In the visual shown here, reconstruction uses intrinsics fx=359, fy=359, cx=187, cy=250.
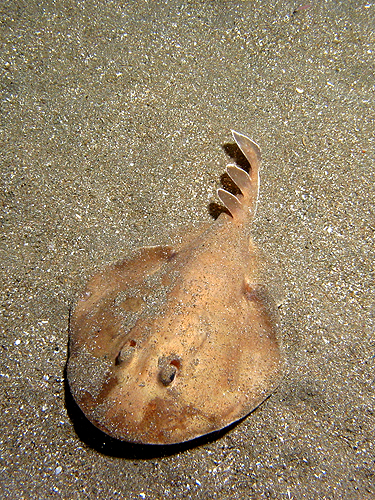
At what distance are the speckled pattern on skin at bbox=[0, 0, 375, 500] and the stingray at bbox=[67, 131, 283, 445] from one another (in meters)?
0.33

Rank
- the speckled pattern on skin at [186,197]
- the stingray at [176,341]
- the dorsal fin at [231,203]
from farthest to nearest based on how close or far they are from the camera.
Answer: the dorsal fin at [231,203]
the speckled pattern on skin at [186,197]
the stingray at [176,341]

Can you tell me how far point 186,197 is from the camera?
11.8ft

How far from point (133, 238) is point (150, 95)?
1.82m

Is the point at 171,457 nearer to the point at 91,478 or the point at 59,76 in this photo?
the point at 91,478

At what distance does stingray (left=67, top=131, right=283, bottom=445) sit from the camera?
2156mm

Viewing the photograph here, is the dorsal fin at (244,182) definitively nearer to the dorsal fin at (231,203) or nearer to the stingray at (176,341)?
the dorsal fin at (231,203)

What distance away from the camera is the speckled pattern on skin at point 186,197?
2492 mm

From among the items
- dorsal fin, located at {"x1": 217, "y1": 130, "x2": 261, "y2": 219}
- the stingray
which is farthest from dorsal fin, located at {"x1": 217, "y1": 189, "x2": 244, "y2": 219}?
the stingray

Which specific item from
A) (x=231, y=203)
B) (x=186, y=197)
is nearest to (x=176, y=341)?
(x=231, y=203)

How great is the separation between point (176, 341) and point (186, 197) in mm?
1687

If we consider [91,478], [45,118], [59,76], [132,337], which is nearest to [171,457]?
[91,478]

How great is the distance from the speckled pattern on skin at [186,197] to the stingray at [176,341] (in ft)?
1.09

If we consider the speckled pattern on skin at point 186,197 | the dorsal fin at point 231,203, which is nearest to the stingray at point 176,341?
the dorsal fin at point 231,203

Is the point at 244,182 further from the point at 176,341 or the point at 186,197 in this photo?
the point at 176,341
